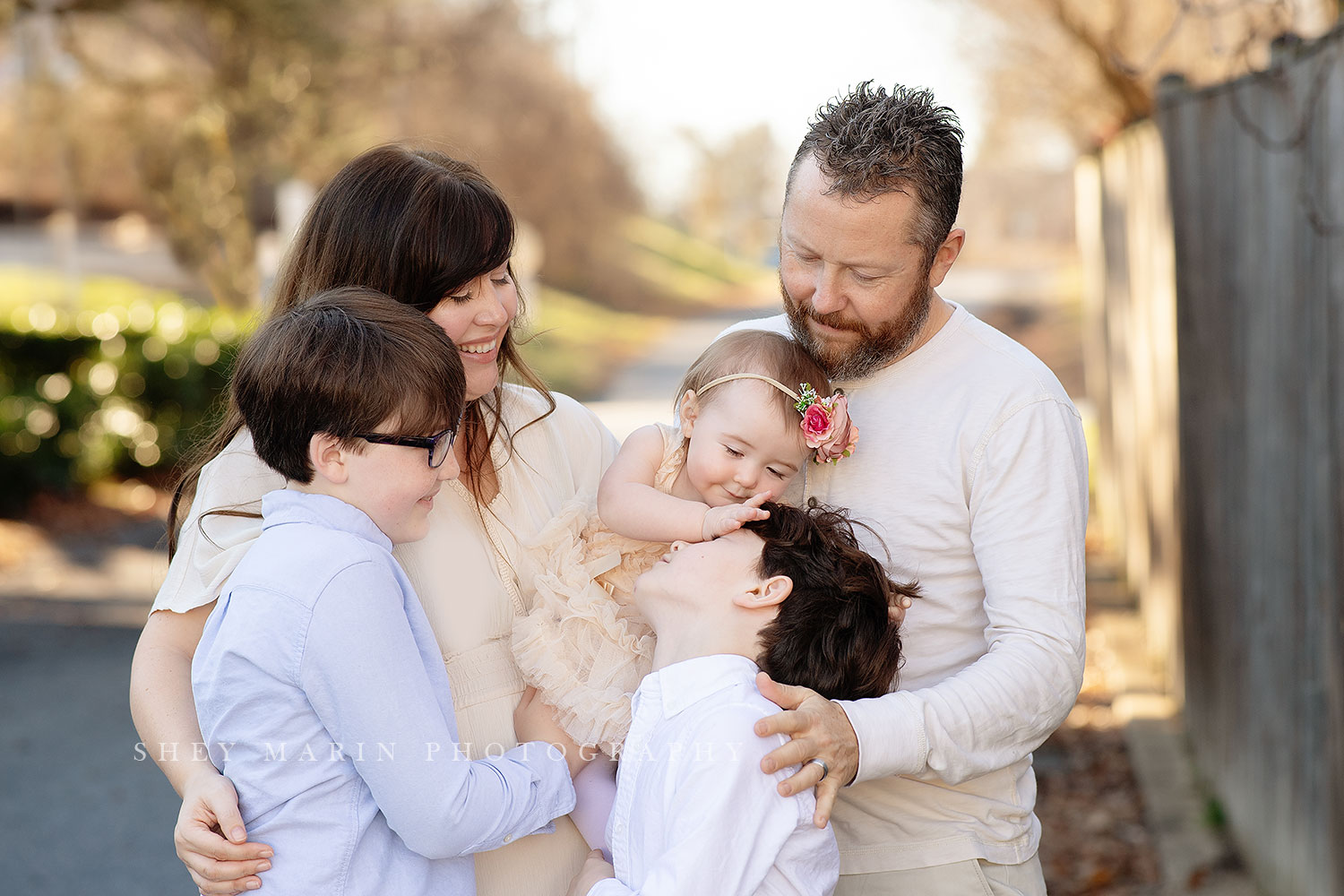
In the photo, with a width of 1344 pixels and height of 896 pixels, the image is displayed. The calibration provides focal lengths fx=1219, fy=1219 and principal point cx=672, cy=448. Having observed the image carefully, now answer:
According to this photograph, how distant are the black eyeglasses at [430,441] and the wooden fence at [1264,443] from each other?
245cm

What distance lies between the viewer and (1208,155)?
4.79 meters

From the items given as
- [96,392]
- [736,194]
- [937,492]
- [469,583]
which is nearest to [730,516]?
[937,492]

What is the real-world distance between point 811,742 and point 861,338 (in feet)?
2.71

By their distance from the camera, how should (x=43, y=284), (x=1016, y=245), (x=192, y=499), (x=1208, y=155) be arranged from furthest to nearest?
(x=1016, y=245) < (x=43, y=284) < (x=1208, y=155) < (x=192, y=499)

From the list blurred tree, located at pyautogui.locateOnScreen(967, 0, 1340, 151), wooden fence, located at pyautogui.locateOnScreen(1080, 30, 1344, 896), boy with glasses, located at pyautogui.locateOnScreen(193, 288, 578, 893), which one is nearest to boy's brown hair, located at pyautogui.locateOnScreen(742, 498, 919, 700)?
boy with glasses, located at pyautogui.locateOnScreen(193, 288, 578, 893)

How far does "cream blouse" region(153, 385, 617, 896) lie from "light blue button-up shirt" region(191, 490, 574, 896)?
0.23m

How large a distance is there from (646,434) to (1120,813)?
11.7ft

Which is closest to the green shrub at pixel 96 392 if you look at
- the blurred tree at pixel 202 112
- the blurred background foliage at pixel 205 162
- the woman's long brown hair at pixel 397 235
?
the blurred background foliage at pixel 205 162

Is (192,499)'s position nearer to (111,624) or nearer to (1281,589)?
Answer: (1281,589)

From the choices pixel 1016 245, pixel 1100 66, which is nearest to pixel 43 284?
pixel 1100 66

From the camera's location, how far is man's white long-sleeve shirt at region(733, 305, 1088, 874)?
217 cm

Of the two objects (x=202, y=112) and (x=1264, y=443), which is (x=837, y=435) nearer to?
(x=1264, y=443)

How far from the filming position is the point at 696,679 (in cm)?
215

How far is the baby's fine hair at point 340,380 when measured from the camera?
2.03m
